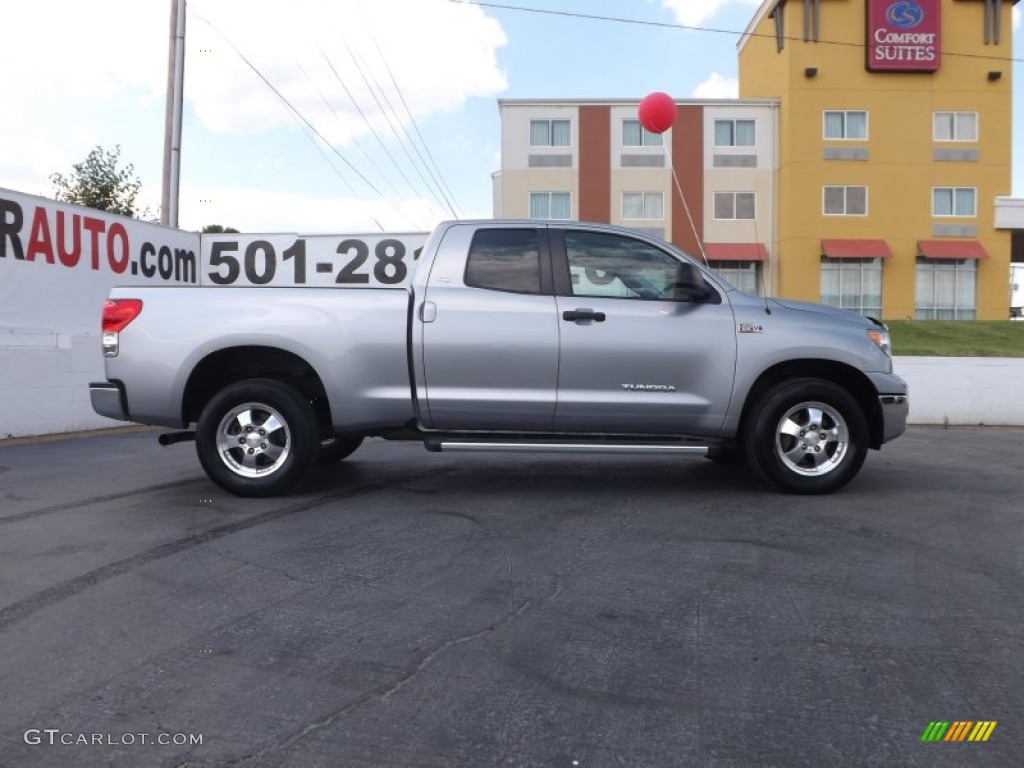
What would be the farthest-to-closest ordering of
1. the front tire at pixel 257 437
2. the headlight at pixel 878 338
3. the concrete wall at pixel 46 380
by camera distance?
the concrete wall at pixel 46 380, the headlight at pixel 878 338, the front tire at pixel 257 437

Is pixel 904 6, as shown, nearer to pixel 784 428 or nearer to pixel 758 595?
pixel 784 428

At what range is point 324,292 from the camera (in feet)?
21.3

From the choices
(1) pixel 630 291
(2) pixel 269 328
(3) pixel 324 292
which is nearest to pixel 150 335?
(2) pixel 269 328

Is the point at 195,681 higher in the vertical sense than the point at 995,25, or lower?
lower

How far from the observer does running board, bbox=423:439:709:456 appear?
6.39 metres

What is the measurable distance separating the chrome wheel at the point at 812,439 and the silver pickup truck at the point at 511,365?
1cm

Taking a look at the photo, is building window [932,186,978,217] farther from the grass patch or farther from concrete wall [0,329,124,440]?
concrete wall [0,329,124,440]

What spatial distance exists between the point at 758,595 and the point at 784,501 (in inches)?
93.7

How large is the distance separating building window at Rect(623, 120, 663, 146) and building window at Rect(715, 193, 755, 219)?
3.51 meters

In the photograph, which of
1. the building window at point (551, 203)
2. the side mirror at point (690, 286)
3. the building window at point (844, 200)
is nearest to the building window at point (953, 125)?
the building window at point (844, 200)

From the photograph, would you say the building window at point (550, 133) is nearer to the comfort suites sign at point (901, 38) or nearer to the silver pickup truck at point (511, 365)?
the comfort suites sign at point (901, 38)

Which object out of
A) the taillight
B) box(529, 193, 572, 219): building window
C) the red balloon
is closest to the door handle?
the taillight

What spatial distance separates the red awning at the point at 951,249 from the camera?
37438 mm

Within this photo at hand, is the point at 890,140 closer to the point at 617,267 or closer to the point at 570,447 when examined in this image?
the point at 617,267
